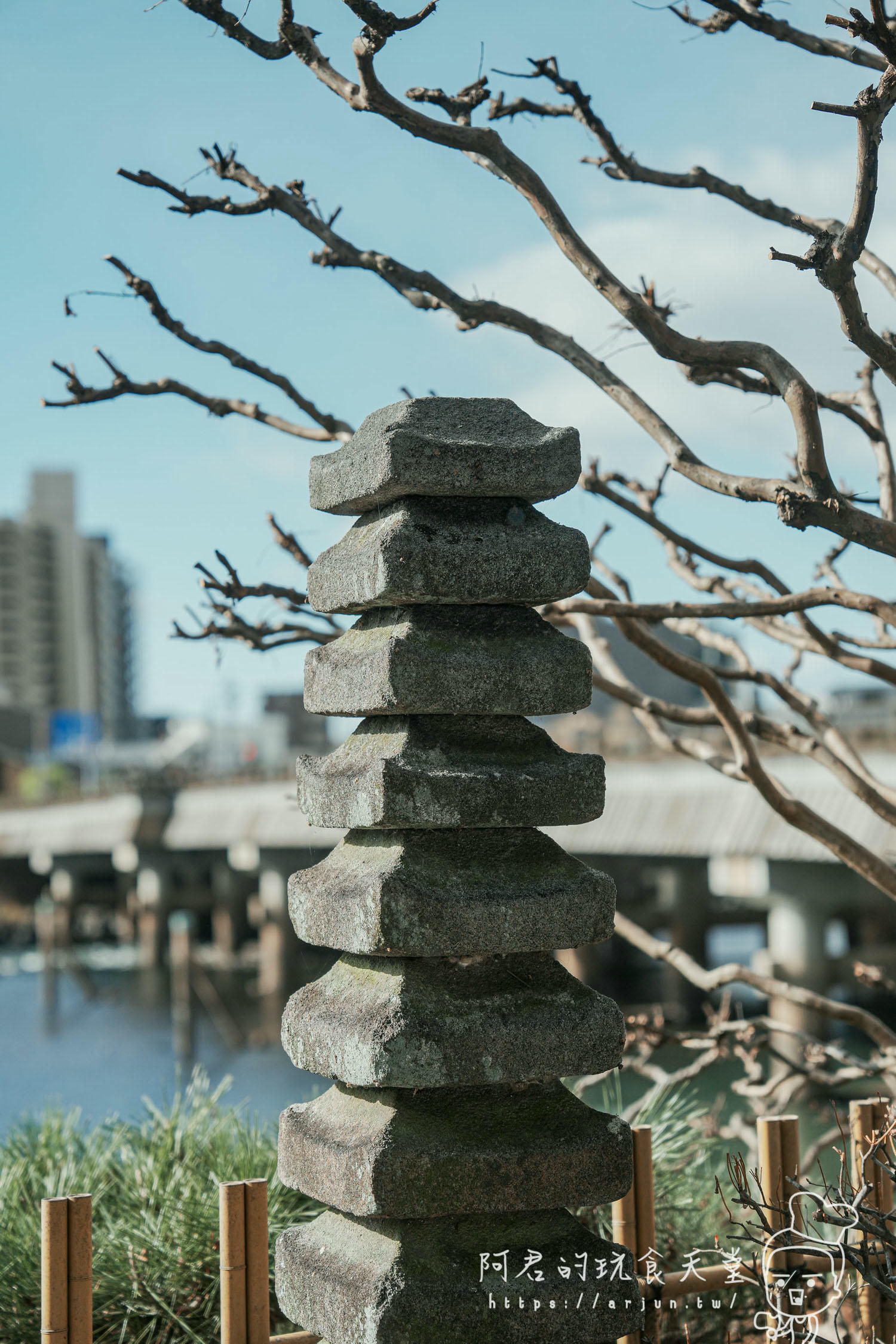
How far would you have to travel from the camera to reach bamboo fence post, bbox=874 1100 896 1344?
5.03m

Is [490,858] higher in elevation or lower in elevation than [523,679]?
lower

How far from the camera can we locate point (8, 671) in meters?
123

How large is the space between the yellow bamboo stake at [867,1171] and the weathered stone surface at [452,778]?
1.51 m

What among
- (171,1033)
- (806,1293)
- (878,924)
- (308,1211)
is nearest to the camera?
(806,1293)

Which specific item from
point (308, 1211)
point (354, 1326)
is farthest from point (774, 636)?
point (354, 1326)

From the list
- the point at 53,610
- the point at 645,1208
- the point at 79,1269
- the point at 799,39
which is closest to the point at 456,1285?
the point at 79,1269

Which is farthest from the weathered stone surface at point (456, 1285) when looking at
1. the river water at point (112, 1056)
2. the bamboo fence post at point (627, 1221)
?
the river water at point (112, 1056)

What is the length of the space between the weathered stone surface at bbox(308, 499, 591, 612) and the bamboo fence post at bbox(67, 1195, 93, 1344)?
205 centimetres

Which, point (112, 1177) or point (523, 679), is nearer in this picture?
point (523, 679)

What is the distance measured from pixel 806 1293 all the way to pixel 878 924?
3276 cm

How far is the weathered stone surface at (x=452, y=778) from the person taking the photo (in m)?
4.12

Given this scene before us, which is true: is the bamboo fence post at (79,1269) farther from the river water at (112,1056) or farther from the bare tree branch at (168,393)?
the river water at (112,1056)

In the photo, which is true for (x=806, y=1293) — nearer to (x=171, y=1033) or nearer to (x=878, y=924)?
(x=878, y=924)

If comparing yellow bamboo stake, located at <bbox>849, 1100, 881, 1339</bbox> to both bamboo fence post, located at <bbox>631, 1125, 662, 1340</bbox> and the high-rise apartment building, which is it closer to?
bamboo fence post, located at <bbox>631, 1125, 662, 1340</bbox>
